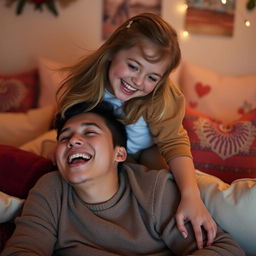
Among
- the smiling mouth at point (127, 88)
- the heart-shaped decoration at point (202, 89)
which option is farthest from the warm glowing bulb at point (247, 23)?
the smiling mouth at point (127, 88)

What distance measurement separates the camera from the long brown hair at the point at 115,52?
1.23m

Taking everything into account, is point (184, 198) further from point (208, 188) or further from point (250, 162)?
point (250, 162)

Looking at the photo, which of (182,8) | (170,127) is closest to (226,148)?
(170,127)

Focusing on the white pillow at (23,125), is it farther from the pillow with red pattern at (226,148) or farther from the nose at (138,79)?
the nose at (138,79)

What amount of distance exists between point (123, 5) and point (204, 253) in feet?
5.79

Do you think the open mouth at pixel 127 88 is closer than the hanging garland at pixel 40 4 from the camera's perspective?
Yes

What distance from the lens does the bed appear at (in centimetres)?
114

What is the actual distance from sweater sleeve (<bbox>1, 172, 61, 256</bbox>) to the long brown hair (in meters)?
0.28

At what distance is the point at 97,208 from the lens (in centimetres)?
115

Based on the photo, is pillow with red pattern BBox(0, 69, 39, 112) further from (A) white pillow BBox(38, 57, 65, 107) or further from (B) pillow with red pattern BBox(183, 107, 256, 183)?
(B) pillow with red pattern BBox(183, 107, 256, 183)

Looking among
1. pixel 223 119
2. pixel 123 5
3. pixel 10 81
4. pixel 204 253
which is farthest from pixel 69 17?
pixel 204 253

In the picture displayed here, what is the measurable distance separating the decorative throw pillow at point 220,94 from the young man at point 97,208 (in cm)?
98

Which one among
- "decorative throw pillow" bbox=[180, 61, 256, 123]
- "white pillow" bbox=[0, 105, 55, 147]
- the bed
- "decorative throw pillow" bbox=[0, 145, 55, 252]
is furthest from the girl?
"decorative throw pillow" bbox=[180, 61, 256, 123]

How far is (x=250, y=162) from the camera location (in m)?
1.55
